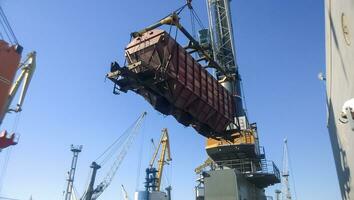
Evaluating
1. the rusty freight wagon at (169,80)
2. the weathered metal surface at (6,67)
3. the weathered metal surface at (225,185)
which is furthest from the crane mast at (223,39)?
the weathered metal surface at (6,67)

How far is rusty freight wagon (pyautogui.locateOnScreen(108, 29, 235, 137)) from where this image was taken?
16.7m

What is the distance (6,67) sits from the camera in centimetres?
2372

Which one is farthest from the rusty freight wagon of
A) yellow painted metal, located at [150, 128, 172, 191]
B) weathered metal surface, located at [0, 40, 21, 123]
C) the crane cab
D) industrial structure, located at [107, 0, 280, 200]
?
yellow painted metal, located at [150, 128, 172, 191]

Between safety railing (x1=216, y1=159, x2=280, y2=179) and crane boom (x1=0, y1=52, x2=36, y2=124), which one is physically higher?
crane boom (x1=0, y1=52, x2=36, y2=124)

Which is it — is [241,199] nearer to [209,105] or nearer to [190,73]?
[209,105]

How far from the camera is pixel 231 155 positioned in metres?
31.7

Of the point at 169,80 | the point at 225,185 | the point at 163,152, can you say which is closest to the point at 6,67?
the point at 169,80

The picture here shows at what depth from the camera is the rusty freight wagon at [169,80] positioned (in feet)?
54.6

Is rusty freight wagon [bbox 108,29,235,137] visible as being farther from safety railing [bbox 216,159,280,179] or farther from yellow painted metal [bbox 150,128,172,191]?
yellow painted metal [bbox 150,128,172,191]

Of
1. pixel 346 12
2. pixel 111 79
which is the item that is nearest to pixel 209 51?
pixel 111 79

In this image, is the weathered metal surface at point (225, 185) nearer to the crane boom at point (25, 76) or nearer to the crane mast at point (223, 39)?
the crane mast at point (223, 39)

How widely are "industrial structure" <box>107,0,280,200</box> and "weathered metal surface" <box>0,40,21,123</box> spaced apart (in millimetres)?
11311

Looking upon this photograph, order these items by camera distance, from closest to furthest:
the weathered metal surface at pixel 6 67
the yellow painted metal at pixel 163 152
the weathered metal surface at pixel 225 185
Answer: the weathered metal surface at pixel 6 67 < the weathered metal surface at pixel 225 185 < the yellow painted metal at pixel 163 152

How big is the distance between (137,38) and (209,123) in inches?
295
